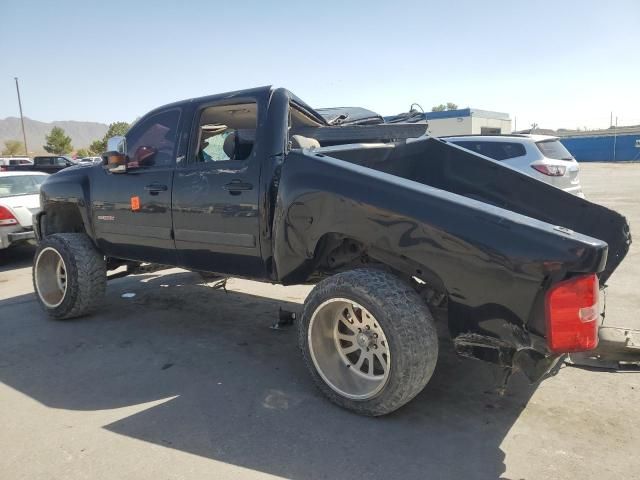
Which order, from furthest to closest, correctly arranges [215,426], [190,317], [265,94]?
[190,317]
[265,94]
[215,426]

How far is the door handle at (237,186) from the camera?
365 cm

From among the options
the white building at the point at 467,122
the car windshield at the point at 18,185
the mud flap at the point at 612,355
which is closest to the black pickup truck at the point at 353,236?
the mud flap at the point at 612,355

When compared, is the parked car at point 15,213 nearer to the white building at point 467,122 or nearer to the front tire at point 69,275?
the front tire at point 69,275

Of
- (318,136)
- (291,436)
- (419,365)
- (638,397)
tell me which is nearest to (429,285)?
(419,365)

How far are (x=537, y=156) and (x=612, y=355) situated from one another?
22.9 feet

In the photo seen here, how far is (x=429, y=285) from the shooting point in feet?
10.1

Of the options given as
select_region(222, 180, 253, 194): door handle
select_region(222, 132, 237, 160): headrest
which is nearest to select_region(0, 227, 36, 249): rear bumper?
select_region(222, 132, 237, 160): headrest

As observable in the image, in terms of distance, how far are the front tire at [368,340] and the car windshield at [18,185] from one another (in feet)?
24.6

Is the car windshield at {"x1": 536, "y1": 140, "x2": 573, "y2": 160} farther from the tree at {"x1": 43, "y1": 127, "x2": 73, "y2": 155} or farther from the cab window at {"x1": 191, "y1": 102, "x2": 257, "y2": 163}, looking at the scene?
the tree at {"x1": 43, "y1": 127, "x2": 73, "y2": 155}

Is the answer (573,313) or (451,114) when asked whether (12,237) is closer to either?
(573,313)

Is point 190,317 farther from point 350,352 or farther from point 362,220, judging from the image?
point 362,220

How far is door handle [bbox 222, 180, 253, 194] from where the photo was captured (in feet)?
12.0

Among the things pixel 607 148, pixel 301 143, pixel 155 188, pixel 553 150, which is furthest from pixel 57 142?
pixel 301 143

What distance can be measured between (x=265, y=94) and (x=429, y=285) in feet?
6.25
